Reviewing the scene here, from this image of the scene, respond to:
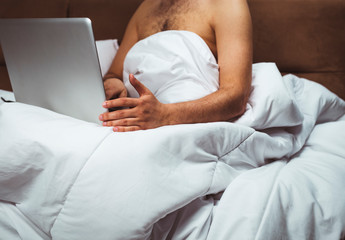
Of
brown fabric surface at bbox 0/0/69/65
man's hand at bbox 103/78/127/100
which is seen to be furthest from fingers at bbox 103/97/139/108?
brown fabric surface at bbox 0/0/69/65

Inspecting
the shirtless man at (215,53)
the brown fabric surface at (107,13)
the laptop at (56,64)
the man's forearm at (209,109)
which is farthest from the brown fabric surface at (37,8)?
the man's forearm at (209,109)

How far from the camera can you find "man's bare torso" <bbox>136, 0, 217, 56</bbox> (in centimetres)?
105

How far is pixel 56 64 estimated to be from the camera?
0.68 metres

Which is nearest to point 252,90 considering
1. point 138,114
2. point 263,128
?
point 263,128

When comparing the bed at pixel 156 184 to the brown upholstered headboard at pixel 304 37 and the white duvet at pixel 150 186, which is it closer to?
the white duvet at pixel 150 186

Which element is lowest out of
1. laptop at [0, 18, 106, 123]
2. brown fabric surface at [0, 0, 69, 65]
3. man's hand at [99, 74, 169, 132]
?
man's hand at [99, 74, 169, 132]

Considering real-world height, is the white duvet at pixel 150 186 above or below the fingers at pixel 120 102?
below

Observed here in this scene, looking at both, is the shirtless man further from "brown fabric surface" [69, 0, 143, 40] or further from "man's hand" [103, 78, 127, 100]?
"brown fabric surface" [69, 0, 143, 40]

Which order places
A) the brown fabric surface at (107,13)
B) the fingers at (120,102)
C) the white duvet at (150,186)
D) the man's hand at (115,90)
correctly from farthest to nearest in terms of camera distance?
the brown fabric surface at (107,13), the man's hand at (115,90), the fingers at (120,102), the white duvet at (150,186)

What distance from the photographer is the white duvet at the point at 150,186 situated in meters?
0.54

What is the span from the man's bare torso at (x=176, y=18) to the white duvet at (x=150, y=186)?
20.8 inches

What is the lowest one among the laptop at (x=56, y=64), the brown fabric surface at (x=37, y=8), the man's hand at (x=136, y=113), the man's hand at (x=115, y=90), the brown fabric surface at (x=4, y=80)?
the brown fabric surface at (x=4, y=80)

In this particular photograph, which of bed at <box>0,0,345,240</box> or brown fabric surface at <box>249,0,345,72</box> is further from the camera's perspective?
brown fabric surface at <box>249,0,345,72</box>

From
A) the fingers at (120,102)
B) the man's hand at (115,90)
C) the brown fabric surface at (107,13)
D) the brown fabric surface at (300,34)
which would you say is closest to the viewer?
the fingers at (120,102)
